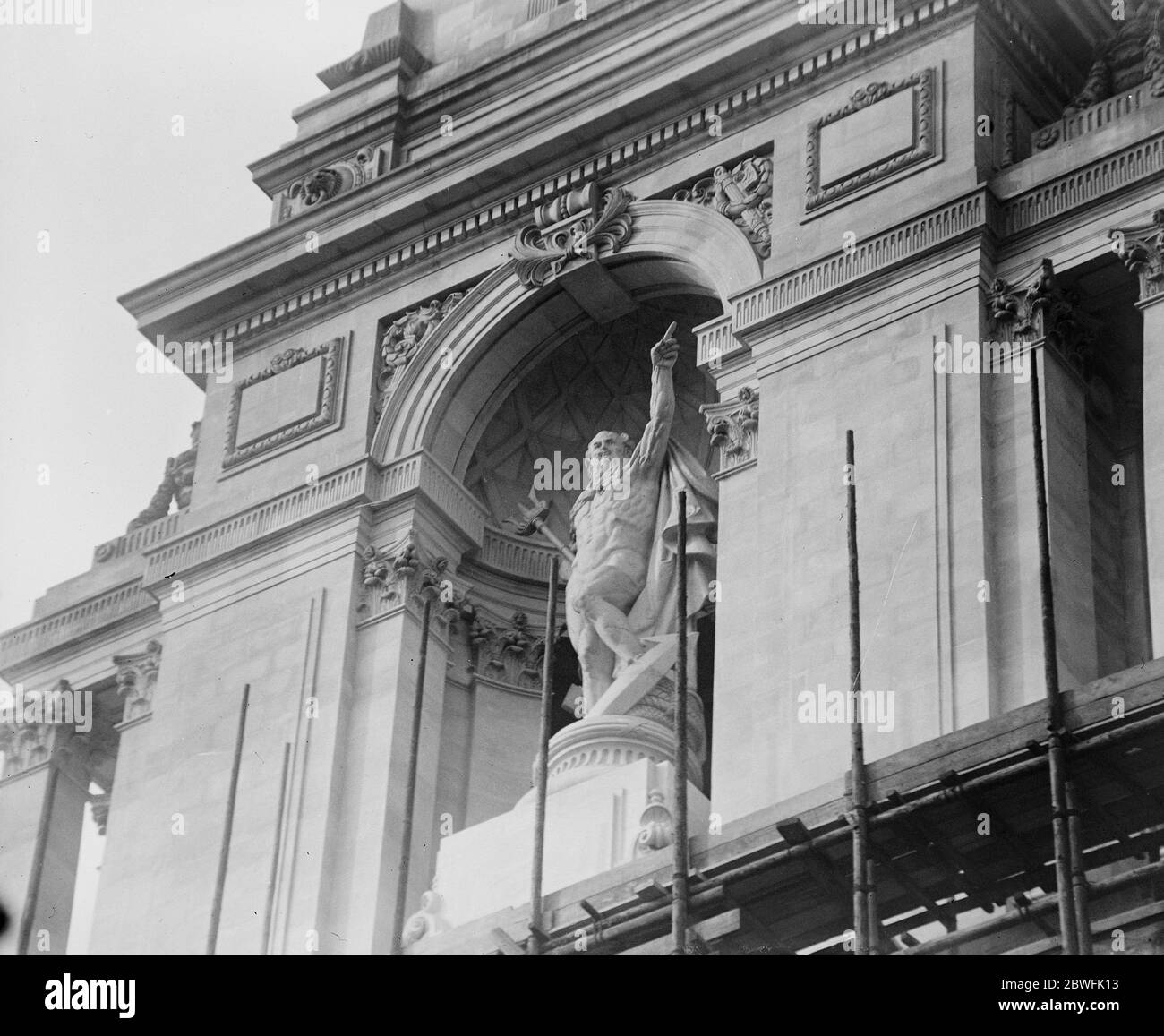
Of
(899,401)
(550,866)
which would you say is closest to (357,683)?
(550,866)

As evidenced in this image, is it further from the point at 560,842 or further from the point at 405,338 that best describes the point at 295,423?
the point at 560,842

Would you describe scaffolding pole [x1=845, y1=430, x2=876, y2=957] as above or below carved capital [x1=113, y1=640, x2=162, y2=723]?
below

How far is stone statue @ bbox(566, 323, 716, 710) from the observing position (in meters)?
29.1

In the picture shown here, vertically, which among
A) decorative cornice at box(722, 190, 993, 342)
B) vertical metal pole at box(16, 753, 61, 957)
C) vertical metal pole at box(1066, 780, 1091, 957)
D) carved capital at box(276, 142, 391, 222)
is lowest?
vertical metal pole at box(1066, 780, 1091, 957)

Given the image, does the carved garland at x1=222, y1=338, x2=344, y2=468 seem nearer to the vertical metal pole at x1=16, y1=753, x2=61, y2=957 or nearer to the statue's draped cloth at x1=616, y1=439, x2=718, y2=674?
the vertical metal pole at x1=16, y1=753, x2=61, y2=957

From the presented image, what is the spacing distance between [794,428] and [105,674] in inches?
350

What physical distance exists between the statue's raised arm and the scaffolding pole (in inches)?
139

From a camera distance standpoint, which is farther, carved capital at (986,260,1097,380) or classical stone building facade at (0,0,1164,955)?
carved capital at (986,260,1097,380)

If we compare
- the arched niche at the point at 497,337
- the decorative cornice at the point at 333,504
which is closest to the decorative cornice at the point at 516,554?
the decorative cornice at the point at 333,504

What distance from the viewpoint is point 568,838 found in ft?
89.5

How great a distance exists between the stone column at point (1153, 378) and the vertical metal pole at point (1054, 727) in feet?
3.06

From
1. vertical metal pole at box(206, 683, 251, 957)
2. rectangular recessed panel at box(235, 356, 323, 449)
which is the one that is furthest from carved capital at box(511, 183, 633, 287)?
vertical metal pole at box(206, 683, 251, 957)
